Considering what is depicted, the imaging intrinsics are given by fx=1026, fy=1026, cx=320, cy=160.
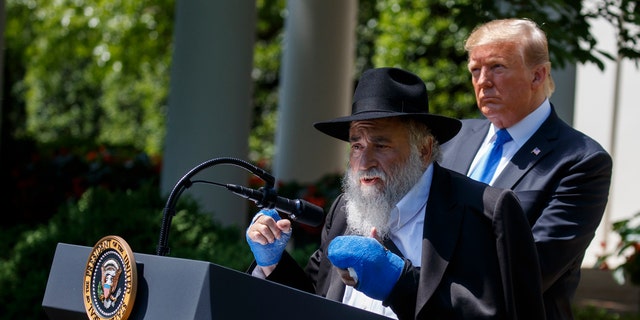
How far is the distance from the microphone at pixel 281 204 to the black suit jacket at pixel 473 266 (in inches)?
13.1

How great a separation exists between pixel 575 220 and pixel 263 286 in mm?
1466

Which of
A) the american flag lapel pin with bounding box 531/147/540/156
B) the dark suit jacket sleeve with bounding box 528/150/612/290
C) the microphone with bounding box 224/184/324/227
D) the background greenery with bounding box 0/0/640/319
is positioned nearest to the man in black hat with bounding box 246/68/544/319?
the microphone with bounding box 224/184/324/227

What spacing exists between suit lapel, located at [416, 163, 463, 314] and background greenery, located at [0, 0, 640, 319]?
2526 millimetres

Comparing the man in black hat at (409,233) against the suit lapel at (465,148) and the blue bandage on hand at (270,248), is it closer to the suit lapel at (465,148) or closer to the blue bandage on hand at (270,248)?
the blue bandage on hand at (270,248)

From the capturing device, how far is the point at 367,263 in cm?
301

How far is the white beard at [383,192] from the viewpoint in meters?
3.37

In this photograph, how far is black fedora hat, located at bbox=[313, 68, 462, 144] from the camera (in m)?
3.37

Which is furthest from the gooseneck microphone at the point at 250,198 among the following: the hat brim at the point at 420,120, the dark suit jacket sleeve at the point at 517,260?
the dark suit jacket sleeve at the point at 517,260

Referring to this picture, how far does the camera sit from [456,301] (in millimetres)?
3115

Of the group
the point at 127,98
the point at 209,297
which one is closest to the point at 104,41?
the point at 127,98

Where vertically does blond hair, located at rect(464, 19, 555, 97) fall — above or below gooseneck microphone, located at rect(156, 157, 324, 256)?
above

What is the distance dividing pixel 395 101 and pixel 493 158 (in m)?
0.91

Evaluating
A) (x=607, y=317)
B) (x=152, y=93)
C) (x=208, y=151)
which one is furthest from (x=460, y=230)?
(x=152, y=93)

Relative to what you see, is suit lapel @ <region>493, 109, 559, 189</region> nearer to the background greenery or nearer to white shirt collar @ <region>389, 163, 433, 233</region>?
white shirt collar @ <region>389, 163, 433, 233</region>
